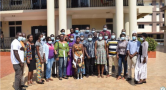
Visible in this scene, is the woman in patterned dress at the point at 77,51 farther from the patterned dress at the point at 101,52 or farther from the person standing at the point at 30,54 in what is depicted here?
the person standing at the point at 30,54

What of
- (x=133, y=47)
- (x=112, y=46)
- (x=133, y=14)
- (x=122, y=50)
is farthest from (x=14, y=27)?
(x=133, y=47)

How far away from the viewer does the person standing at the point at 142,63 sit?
5.07 metres

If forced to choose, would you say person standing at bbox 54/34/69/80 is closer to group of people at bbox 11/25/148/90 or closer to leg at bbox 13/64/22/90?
group of people at bbox 11/25/148/90

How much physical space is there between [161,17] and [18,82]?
42845 mm

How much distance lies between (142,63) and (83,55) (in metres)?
2.15

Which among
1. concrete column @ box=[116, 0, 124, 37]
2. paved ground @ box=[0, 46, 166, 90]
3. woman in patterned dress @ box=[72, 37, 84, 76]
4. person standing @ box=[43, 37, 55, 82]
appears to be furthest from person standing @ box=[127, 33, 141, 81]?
concrete column @ box=[116, 0, 124, 37]

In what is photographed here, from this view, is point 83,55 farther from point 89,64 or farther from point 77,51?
point 89,64

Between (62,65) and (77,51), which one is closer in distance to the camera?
(77,51)

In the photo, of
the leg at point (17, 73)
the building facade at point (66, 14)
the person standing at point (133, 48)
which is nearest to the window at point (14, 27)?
the building facade at point (66, 14)

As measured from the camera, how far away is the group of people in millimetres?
5133

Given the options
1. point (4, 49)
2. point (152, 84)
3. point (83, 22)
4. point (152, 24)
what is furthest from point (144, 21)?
point (152, 84)

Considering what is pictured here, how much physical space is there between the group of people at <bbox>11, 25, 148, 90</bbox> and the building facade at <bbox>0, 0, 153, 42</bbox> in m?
4.86

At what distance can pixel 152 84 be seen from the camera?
17.0 feet

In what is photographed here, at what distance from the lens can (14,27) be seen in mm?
16734
